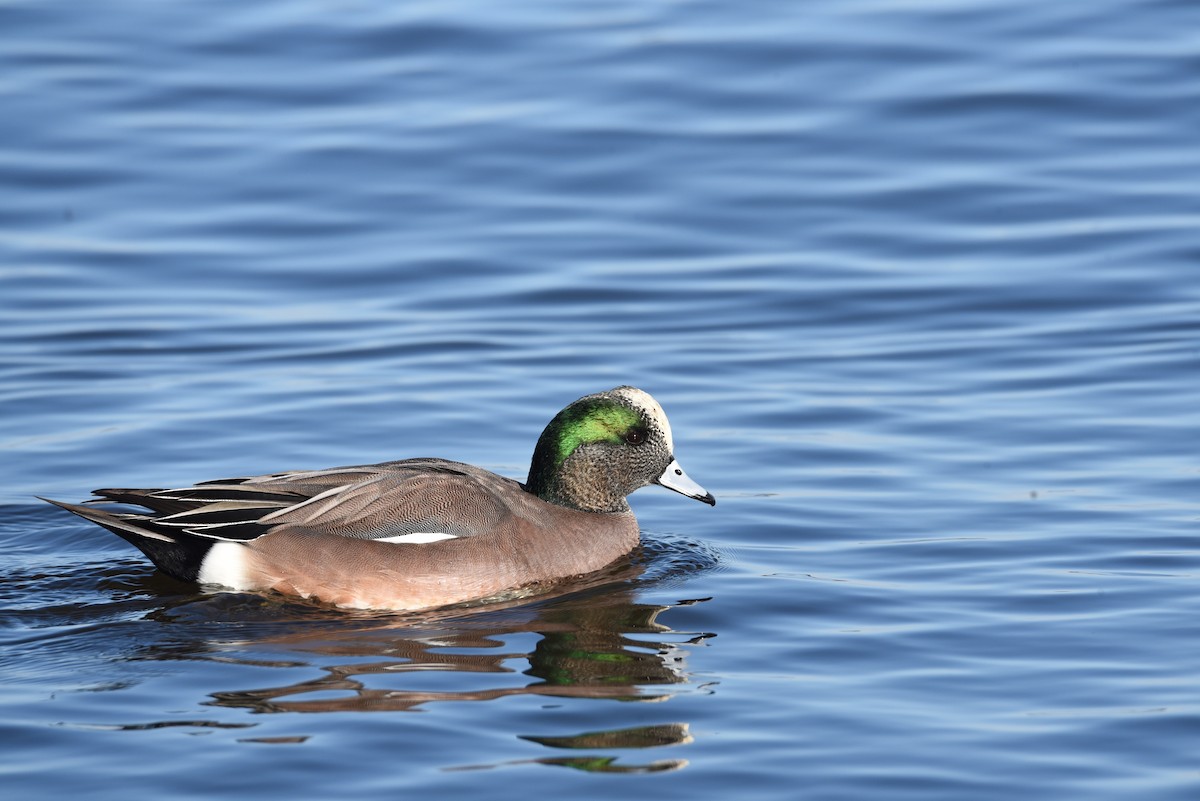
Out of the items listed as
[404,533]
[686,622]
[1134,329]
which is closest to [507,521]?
[404,533]

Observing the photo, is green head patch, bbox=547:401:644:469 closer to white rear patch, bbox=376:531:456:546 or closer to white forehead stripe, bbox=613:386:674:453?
white forehead stripe, bbox=613:386:674:453

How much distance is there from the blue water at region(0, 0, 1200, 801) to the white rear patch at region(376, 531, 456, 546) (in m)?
0.36

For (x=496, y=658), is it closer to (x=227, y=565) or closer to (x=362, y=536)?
(x=362, y=536)

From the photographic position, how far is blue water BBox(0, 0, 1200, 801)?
20.2 feet

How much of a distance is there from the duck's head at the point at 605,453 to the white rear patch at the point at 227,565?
4.58 ft

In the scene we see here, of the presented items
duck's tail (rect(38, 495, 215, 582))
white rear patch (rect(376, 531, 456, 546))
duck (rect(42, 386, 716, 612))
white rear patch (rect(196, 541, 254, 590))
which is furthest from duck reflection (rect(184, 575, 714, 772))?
duck's tail (rect(38, 495, 215, 582))

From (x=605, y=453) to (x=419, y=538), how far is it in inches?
41.6

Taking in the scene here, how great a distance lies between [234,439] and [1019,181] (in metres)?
6.28

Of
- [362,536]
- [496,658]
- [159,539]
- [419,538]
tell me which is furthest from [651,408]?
[159,539]

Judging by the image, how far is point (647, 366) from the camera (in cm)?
1069

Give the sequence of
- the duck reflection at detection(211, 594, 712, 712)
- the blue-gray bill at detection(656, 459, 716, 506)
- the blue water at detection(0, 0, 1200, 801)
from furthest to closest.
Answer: the blue-gray bill at detection(656, 459, 716, 506) < the duck reflection at detection(211, 594, 712, 712) < the blue water at detection(0, 0, 1200, 801)

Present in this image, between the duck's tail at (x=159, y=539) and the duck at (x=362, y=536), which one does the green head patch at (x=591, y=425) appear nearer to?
the duck at (x=362, y=536)

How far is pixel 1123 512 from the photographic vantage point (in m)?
8.46

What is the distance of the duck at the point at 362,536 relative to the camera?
7656 millimetres
